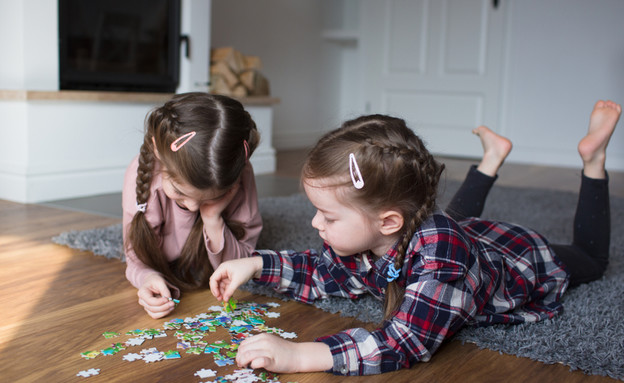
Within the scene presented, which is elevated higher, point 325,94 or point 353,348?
point 325,94

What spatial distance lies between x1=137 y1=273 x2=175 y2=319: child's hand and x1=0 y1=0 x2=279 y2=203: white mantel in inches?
55.8

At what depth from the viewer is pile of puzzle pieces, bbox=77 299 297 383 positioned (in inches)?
39.9

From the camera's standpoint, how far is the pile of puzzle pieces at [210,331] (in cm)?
101

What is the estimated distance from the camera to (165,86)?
3.27 m

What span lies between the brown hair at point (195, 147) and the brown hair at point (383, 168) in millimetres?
215

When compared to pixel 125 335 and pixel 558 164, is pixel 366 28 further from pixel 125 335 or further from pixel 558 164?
pixel 125 335

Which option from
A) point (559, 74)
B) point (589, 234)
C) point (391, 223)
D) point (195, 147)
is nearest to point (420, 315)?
point (391, 223)

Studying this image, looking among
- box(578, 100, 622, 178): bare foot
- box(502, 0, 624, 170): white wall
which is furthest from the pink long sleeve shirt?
box(502, 0, 624, 170): white wall

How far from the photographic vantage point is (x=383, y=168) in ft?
3.44

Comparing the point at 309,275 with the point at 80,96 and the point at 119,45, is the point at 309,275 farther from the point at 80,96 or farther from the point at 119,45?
the point at 119,45

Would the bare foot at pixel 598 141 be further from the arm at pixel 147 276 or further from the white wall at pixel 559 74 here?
the white wall at pixel 559 74

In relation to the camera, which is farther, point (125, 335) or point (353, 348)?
point (125, 335)

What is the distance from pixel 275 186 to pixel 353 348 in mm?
2182

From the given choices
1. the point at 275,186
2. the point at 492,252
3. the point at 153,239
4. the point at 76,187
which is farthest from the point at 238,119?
the point at 275,186
